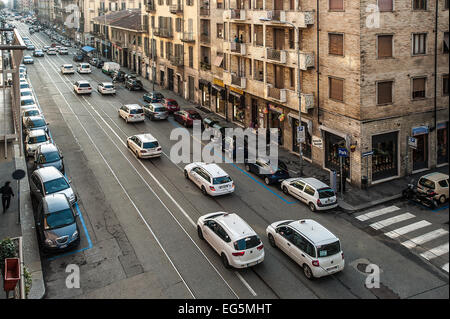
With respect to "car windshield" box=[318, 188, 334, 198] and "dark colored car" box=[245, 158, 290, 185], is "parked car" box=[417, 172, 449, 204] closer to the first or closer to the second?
"car windshield" box=[318, 188, 334, 198]

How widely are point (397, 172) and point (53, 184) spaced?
21.2 meters

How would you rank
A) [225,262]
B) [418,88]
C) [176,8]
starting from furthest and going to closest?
[176,8]
[418,88]
[225,262]

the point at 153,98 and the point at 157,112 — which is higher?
the point at 153,98

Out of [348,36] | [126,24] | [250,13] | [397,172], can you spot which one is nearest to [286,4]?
[250,13]

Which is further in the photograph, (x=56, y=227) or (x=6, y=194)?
(x=6, y=194)

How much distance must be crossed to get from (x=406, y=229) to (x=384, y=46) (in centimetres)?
1168

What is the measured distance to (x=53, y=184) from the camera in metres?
25.3

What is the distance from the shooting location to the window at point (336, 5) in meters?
28.6

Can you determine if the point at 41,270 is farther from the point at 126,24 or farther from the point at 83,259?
the point at 126,24

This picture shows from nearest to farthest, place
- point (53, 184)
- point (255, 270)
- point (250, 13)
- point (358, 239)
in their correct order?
→ point (255, 270), point (358, 239), point (53, 184), point (250, 13)

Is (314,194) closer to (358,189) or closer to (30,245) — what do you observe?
(358,189)

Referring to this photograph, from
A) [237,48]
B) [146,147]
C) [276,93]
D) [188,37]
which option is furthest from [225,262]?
[188,37]

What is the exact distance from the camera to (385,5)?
27703mm

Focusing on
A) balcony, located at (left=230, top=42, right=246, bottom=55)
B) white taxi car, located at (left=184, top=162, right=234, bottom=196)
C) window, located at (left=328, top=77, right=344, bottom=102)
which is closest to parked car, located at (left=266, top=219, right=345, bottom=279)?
white taxi car, located at (left=184, top=162, right=234, bottom=196)
